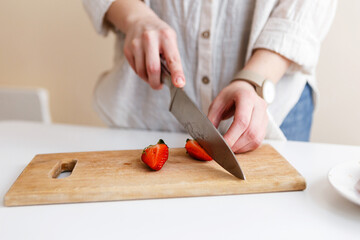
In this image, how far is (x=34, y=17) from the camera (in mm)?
1755

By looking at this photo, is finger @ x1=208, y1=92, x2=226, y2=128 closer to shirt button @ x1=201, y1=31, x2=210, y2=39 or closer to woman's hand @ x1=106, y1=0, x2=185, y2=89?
woman's hand @ x1=106, y1=0, x2=185, y2=89

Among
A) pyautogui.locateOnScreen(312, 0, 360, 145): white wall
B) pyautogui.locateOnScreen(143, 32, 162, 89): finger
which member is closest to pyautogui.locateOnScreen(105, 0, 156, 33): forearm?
pyautogui.locateOnScreen(143, 32, 162, 89): finger

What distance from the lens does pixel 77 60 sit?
177 cm

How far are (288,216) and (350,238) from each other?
91 millimetres

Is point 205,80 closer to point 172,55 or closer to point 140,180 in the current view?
point 172,55

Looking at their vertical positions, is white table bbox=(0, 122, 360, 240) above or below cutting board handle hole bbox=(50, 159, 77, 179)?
above

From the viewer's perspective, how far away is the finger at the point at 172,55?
2.51ft

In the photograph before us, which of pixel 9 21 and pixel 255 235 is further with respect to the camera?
pixel 9 21

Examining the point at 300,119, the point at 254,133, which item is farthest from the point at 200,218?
the point at 300,119

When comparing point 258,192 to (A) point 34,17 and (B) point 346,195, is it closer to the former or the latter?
(B) point 346,195

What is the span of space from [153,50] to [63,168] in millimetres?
301

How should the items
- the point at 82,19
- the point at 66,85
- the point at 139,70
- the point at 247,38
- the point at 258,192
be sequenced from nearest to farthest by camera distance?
the point at 258,192
the point at 139,70
the point at 247,38
the point at 82,19
the point at 66,85

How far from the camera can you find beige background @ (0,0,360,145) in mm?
1496

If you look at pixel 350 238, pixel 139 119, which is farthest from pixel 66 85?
pixel 350 238
